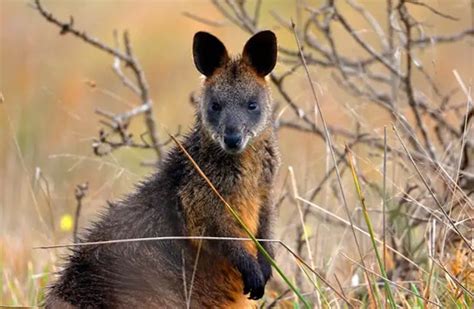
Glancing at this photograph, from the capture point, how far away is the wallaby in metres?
5.53

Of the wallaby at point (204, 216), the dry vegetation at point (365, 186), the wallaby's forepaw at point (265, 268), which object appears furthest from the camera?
the dry vegetation at point (365, 186)

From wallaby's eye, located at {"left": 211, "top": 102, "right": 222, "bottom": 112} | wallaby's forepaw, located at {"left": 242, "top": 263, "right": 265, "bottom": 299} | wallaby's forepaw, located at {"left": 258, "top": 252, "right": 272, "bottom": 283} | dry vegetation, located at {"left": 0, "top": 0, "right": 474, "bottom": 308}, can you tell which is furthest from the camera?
dry vegetation, located at {"left": 0, "top": 0, "right": 474, "bottom": 308}

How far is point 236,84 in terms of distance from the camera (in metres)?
5.99

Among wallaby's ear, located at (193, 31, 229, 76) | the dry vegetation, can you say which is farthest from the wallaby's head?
the dry vegetation

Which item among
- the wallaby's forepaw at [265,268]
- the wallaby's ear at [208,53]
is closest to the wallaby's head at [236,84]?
the wallaby's ear at [208,53]

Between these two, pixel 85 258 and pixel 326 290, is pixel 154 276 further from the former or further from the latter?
pixel 326 290

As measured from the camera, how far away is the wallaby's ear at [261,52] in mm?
5945

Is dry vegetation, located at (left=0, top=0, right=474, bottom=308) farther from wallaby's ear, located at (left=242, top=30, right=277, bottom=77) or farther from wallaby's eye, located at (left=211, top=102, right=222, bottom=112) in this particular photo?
wallaby's eye, located at (left=211, top=102, right=222, bottom=112)

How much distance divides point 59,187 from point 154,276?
262 inches

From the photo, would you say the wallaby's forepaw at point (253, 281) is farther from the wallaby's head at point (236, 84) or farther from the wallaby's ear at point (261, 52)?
the wallaby's ear at point (261, 52)

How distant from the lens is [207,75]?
610 centimetres

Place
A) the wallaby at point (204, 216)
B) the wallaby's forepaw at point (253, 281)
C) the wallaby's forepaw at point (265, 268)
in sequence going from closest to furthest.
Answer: the wallaby at point (204, 216) < the wallaby's forepaw at point (253, 281) < the wallaby's forepaw at point (265, 268)

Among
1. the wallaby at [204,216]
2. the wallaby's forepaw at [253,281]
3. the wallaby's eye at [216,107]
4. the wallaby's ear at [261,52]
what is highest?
the wallaby's ear at [261,52]

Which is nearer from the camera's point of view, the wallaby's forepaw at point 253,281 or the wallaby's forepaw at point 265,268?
the wallaby's forepaw at point 253,281
